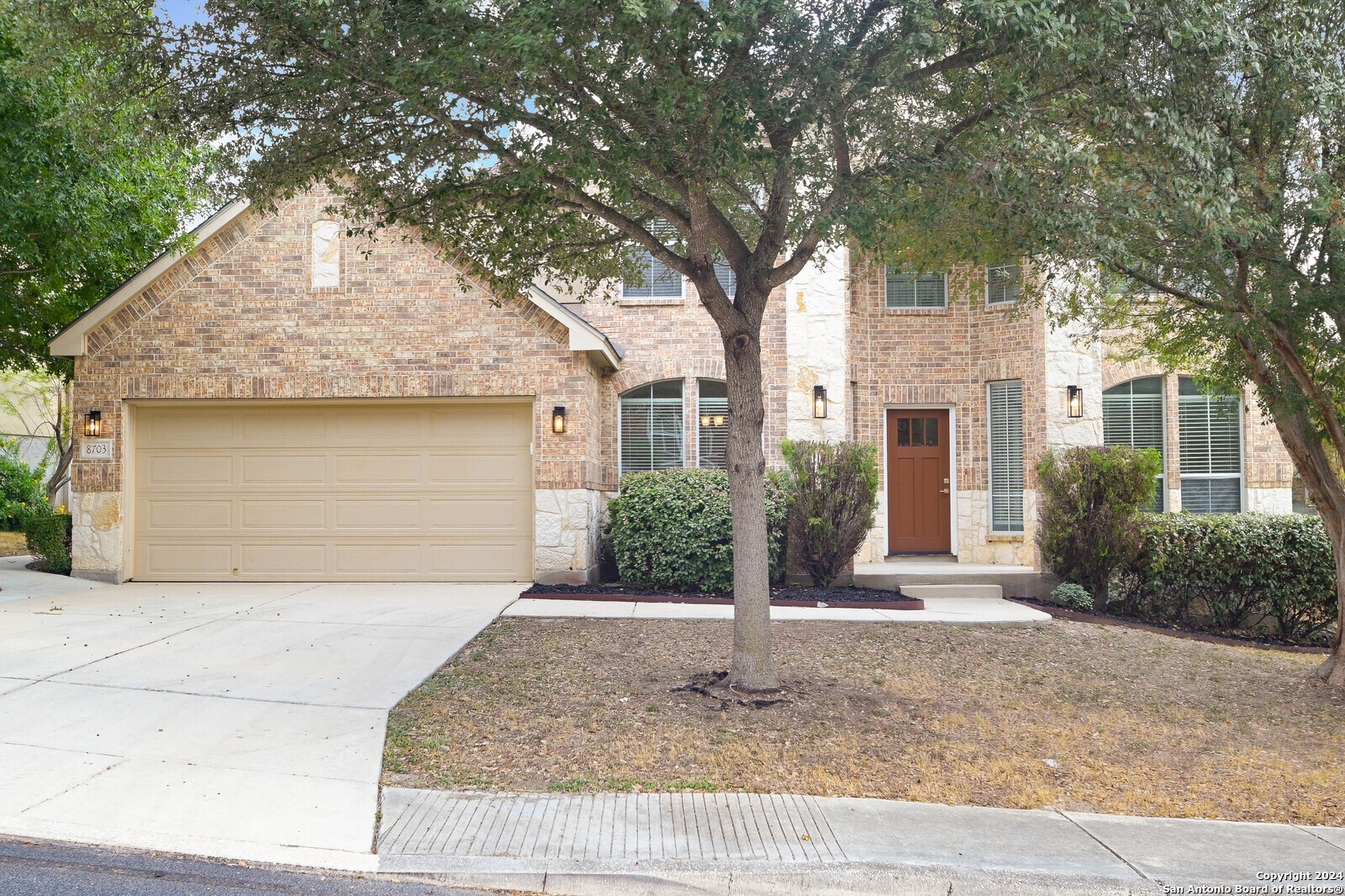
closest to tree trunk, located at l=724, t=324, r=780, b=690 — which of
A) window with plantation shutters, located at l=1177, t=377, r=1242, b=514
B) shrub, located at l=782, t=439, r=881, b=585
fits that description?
shrub, located at l=782, t=439, r=881, b=585

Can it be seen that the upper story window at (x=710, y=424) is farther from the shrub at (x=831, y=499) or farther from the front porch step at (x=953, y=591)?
the front porch step at (x=953, y=591)

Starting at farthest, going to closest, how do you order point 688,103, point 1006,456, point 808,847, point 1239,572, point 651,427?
1. point 651,427
2. point 1006,456
3. point 1239,572
4. point 688,103
5. point 808,847

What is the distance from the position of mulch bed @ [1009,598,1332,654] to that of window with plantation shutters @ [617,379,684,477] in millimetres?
4936

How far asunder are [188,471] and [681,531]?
20.8ft

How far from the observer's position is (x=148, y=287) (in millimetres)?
11352

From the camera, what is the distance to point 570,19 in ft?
17.0

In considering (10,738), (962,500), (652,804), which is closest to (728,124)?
(652,804)

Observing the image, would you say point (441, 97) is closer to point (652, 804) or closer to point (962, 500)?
point (652, 804)

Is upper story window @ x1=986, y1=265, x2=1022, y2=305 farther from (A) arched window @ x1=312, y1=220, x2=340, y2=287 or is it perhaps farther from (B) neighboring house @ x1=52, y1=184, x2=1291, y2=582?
(A) arched window @ x1=312, y1=220, x2=340, y2=287

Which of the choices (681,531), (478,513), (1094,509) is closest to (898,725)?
(681,531)

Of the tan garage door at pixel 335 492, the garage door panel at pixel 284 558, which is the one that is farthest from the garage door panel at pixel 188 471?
the garage door panel at pixel 284 558

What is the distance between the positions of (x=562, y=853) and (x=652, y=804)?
2.21 ft

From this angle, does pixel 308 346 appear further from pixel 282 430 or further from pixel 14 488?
pixel 14 488

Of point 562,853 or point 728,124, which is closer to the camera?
point 562,853
